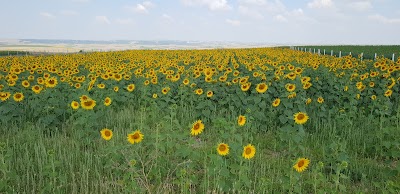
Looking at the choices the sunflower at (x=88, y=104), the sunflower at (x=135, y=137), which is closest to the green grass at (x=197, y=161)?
the sunflower at (x=135, y=137)

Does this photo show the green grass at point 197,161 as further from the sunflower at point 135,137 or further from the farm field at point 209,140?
the sunflower at point 135,137

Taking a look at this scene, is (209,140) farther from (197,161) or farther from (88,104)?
(88,104)

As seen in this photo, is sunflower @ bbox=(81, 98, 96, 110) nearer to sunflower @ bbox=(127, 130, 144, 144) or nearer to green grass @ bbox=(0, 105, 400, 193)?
green grass @ bbox=(0, 105, 400, 193)

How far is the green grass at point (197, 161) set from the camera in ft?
15.3

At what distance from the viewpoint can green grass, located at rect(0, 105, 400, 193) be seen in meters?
4.66

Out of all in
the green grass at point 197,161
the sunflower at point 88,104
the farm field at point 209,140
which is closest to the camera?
the green grass at point 197,161

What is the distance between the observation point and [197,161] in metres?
5.76

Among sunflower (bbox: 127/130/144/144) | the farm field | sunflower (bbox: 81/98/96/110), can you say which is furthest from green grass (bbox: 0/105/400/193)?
sunflower (bbox: 81/98/96/110)

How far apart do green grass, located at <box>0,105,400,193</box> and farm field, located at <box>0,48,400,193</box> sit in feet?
0.08

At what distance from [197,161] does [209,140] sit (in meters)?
1.34

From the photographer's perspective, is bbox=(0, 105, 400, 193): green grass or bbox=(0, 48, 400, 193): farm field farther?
bbox=(0, 48, 400, 193): farm field

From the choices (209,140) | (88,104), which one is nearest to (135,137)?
(88,104)

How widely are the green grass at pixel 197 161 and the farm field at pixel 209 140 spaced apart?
24 mm

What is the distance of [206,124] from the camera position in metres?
8.27
